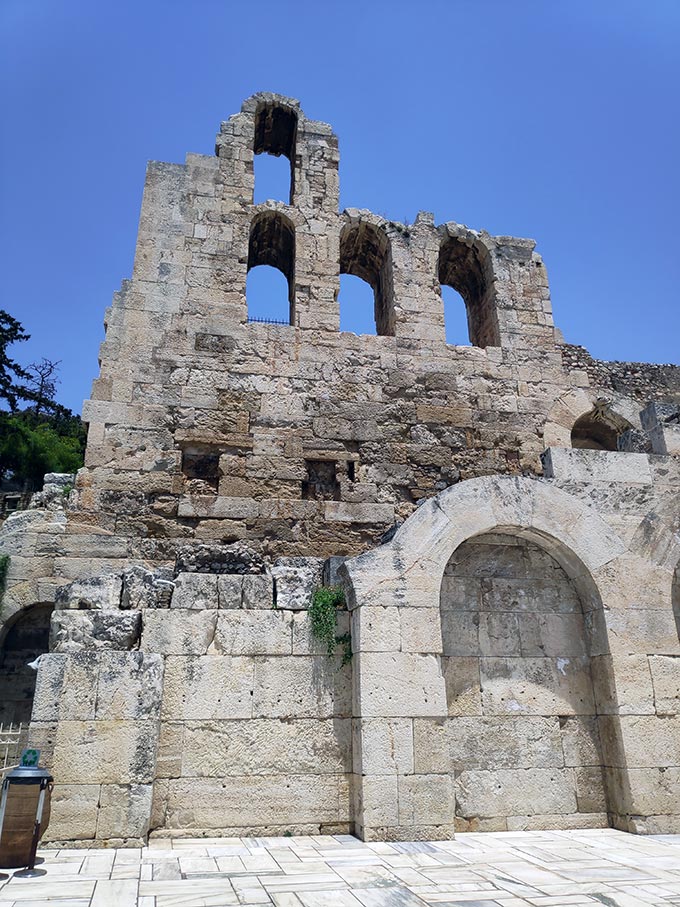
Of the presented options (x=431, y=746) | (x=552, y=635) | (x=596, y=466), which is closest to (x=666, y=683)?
(x=552, y=635)

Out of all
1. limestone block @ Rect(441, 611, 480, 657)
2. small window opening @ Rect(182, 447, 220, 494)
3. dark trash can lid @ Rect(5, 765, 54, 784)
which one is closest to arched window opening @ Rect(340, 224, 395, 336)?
small window opening @ Rect(182, 447, 220, 494)

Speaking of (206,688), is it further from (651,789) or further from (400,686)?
(651,789)

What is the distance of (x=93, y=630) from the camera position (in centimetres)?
671

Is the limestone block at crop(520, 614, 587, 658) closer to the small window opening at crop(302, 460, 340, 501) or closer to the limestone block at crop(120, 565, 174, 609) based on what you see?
the small window opening at crop(302, 460, 340, 501)

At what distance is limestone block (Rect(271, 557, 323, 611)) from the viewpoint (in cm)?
724

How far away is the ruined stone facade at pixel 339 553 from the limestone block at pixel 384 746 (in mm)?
21

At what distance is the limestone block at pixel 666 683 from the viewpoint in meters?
7.33

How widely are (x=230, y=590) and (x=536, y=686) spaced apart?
3.67m

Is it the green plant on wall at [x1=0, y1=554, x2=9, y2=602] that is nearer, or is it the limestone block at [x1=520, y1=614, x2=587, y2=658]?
the limestone block at [x1=520, y1=614, x2=587, y2=658]

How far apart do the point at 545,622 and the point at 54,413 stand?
93.8 ft

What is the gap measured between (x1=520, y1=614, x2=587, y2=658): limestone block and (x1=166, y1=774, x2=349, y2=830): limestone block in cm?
273

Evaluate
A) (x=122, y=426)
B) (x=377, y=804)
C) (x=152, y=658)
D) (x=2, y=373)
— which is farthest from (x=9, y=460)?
(x=377, y=804)

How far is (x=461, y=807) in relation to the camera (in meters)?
7.03

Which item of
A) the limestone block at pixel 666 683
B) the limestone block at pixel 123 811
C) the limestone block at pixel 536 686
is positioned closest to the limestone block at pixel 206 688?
the limestone block at pixel 123 811
